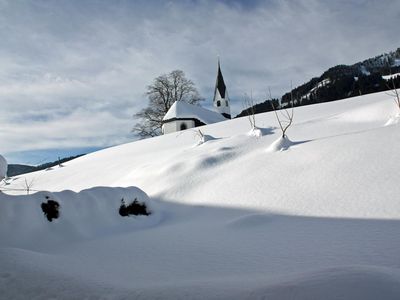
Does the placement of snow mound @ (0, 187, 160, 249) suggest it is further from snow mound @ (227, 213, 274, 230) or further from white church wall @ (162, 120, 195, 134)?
white church wall @ (162, 120, 195, 134)

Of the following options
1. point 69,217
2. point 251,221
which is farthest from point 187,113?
point 251,221

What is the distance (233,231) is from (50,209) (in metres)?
3.08

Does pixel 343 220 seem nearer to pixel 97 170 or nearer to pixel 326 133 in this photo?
pixel 326 133

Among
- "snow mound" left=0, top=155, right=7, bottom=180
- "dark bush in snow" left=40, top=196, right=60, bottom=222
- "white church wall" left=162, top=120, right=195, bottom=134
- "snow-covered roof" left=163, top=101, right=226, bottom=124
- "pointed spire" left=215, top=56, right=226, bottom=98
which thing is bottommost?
"dark bush in snow" left=40, top=196, right=60, bottom=222

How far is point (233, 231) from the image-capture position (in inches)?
162

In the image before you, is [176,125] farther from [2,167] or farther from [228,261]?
[228,261]

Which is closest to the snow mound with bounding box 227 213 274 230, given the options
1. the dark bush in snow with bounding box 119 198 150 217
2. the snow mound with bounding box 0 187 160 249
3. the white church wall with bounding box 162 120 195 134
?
the snow mound with bounding box 0 187 160 249

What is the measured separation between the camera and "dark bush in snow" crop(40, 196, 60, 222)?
469 centimetres

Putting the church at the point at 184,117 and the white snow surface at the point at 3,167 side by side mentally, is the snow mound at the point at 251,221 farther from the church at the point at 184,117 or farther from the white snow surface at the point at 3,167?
the church at the point at 184,117

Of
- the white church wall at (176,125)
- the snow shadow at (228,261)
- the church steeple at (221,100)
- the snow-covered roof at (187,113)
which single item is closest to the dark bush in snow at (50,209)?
the snow shadow at (228,261)

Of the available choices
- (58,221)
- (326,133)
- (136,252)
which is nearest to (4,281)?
(136,252)

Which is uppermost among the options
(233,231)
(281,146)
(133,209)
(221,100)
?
→ (221,100)

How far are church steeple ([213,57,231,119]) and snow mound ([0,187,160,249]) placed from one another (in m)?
39.2

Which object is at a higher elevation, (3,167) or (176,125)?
(176,125)
